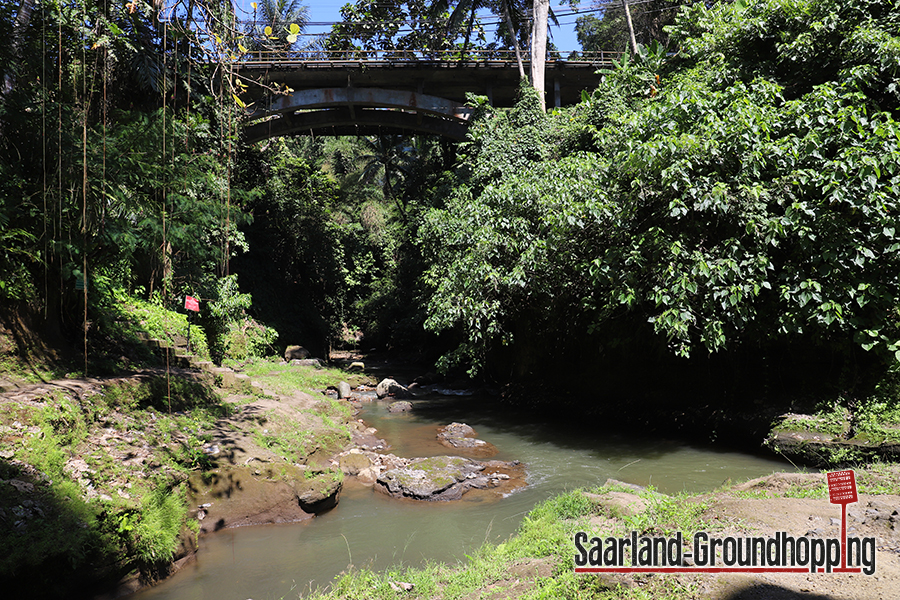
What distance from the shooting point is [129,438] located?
703cm

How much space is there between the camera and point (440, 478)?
27.5 ft

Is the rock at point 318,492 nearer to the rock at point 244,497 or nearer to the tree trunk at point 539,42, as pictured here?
the rock at point 244,497

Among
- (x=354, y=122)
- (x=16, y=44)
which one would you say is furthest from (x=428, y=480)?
(x=354, y=122)

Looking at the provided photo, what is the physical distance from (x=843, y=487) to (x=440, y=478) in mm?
5677

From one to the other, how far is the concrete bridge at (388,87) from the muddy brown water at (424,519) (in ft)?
45.3

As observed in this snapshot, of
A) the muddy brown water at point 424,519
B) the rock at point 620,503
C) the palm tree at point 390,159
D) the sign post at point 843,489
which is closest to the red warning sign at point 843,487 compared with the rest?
the sign post at point 843,489

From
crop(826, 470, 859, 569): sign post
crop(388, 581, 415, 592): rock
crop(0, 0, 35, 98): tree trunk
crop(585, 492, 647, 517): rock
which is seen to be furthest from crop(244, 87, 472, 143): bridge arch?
crop(826, 470, 859, 569): sign post

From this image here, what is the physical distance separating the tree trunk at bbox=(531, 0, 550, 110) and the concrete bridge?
1.95 meters

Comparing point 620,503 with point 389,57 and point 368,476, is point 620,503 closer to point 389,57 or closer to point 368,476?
point 368,476

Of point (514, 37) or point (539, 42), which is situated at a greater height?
point (514, 37)

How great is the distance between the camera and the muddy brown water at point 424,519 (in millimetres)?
5711

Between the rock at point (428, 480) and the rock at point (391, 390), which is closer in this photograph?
the rock at point (428, 480)

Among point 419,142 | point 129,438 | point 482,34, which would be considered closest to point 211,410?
point 129,438

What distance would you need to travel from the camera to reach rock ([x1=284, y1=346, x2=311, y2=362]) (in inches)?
830
